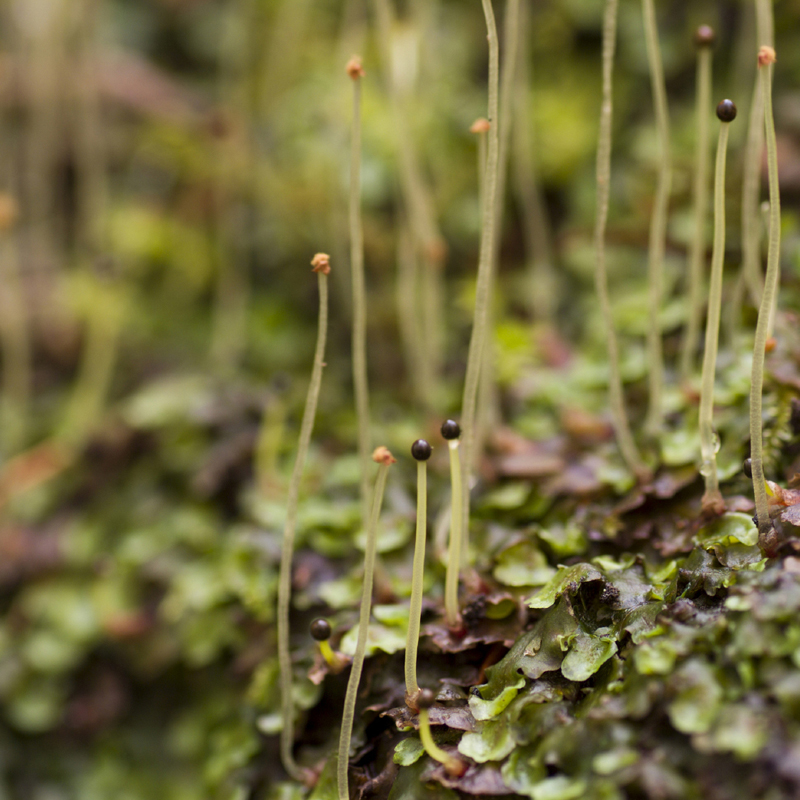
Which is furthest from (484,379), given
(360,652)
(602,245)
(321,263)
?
(360,652)

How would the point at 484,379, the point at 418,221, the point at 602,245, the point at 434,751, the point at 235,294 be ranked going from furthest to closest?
the point at 235,294, the point at 418,221, the point at 484,379, the point at 602,245, the point at 434,751

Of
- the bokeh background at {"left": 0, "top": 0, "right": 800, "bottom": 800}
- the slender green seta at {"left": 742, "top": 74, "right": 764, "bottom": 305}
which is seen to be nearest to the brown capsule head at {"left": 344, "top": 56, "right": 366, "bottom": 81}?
the bokeh background at {"left": 0, "top": 0, "right": 800, "bottom": 800}

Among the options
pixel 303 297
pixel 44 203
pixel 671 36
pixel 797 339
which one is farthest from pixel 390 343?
pixel 44 203

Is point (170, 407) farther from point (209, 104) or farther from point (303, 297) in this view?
point (209, 104)

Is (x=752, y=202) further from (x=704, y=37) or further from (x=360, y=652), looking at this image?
(x=360, y=652)

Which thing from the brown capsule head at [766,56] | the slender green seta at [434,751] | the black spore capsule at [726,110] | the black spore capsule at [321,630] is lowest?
the slender green seta at [434,751]

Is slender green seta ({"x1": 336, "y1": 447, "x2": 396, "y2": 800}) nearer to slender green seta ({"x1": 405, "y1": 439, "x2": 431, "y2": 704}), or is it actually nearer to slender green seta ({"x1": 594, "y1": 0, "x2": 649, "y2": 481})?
slender green seta ({"x1": 405, "y1": 439, "x2": 431, "y2": 704})

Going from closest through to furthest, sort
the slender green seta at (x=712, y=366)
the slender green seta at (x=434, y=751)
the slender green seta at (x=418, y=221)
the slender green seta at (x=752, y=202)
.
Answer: the slender green seta at (x=434, y=751) → the slender green seta at (x=712, y=366) → the slender green seta at (x=752, y=202) → the slender green seta at (x=418, y=221)

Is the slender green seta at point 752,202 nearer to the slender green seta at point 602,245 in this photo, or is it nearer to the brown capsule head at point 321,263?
the slender green seta at point 602,245

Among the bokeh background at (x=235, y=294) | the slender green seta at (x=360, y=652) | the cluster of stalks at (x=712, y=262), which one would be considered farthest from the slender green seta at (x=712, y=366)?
the slender green seta at (x=360, y=652)
